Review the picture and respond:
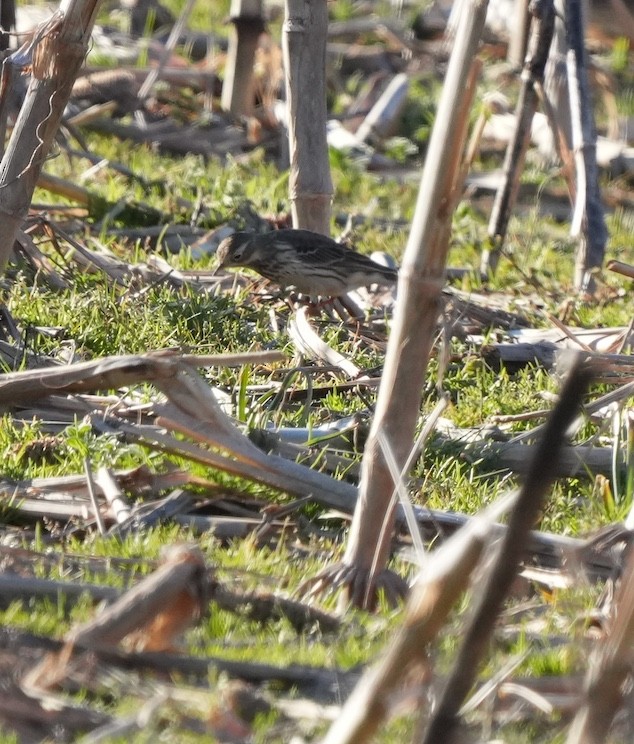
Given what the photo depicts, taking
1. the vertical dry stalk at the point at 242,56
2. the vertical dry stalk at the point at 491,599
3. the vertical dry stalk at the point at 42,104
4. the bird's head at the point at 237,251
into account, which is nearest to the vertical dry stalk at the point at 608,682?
the vertical dry stalk at the point at 491,599

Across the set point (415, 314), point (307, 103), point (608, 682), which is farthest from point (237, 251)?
point (608, 682)

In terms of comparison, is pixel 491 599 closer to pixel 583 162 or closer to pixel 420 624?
pixel 420 624

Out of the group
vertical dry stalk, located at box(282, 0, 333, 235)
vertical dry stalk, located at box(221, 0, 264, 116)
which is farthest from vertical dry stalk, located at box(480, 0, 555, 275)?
vertical dry stalk, located at box(221, 0, 264, 116)

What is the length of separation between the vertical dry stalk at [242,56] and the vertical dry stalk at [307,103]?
390 cm

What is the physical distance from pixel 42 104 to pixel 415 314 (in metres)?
2.49

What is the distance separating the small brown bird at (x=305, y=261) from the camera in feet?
23.5

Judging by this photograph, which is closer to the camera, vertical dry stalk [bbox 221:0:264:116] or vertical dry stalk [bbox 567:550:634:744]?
vertical dry stalk [bbox 567:550:634:744]

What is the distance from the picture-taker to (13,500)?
14.6 ft

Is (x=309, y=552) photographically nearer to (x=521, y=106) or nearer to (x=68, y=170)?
(x=521, y=106)

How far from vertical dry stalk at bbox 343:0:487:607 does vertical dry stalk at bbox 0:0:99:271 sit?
7.54 ft

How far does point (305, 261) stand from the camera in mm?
7125

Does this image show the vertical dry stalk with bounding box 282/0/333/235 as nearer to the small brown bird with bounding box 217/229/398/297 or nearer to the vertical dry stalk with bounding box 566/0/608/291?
the small brown bird with bounding box 217/229/398/297

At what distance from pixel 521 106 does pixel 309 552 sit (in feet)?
16.0

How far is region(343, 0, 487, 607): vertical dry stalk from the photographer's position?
3324 mm
